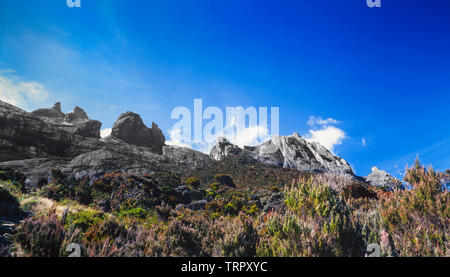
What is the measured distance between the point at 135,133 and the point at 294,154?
182ft

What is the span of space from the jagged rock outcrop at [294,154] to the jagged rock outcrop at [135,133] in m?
24.2

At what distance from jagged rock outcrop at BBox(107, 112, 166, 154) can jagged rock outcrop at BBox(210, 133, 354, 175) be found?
953 inches

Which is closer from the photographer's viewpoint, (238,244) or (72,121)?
(238,244)

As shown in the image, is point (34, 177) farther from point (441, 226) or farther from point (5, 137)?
point (441, 226)

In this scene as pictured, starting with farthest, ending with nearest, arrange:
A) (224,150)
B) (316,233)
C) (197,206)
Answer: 1. (224,150)
2. (197,206)
3. (316,233)

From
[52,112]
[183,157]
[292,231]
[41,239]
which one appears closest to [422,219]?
[292,231]

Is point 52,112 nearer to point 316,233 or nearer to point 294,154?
point 294,154

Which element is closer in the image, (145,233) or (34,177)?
(145,233)

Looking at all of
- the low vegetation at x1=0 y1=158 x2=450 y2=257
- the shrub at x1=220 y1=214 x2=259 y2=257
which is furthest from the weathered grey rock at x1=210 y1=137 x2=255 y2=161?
the shrub at x1=220 y1=214 x2=259 y2=257

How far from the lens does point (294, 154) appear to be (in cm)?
5884

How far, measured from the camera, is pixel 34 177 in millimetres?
21500

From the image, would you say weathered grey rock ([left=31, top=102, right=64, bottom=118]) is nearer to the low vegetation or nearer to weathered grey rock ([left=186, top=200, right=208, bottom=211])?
the low vegetation
